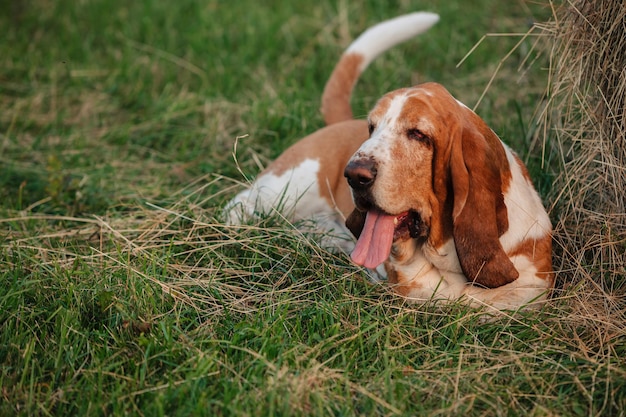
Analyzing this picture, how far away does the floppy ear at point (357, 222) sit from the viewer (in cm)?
414

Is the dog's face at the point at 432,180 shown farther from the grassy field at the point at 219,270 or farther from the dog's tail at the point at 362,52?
the dog's tail at the point at 362,52

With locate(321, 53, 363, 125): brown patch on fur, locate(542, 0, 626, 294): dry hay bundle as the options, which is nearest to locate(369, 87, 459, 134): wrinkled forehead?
locate(542, 0, 626, 294): dry hay bundle

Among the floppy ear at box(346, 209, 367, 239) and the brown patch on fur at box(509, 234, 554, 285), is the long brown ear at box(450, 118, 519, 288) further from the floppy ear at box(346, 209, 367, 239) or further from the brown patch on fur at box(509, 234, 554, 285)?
the floppy ear at box(346, 209, 367, 239)

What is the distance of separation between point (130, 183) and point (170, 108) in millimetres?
995

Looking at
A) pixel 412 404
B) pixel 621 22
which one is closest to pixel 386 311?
pixel 412 404

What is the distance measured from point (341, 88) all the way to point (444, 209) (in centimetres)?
180

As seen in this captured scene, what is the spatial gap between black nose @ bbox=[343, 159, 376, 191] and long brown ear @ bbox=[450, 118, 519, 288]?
0.38 meters

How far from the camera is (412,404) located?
326 centimetres

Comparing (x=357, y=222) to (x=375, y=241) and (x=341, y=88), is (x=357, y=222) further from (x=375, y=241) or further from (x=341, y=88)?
(x=341, y=88)

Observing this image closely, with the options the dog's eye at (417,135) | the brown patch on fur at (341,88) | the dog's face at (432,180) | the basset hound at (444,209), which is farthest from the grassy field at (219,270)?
the dog's eye at (417,135)

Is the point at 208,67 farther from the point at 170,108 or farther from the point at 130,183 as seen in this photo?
the point at 130,183

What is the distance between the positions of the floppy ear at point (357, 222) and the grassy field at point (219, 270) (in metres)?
0.21

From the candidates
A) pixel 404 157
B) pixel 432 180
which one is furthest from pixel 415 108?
pixel 432 180

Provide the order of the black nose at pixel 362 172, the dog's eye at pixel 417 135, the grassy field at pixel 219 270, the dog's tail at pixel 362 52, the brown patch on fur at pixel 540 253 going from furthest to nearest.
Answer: the dog's tail at pixel 362 52 → the brown patch on fur at pixel 540 253 → the dog's eye at pixel 417 135 → the black nose at pixel 362 172 → the grassy field at pixel 219 270
